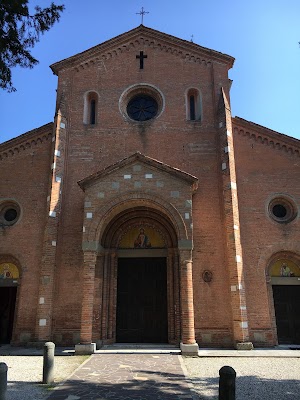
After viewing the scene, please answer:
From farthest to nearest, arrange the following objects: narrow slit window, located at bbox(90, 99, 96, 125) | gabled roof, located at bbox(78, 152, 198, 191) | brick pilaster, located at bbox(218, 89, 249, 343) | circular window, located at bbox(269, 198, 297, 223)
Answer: narrow slit window, located at bbox(90, 99, 96, 125) < circular window, located at bbox(269, 198, 297, 223) < gabled roof, located at bbox(78, 152, 198, 191) < brick pilaster, located at bbox(218, 89, 249, 343)

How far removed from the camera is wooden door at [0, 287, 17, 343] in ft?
46.0

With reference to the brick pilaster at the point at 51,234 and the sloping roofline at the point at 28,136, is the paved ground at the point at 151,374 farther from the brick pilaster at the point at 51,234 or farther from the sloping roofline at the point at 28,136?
the sloping roofline at the point at 28,136

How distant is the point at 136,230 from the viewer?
47.0ft

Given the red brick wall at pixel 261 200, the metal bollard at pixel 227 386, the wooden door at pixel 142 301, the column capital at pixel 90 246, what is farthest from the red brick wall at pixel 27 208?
the metal bollard at pixel 227 386

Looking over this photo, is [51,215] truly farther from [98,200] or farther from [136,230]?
[136,230]

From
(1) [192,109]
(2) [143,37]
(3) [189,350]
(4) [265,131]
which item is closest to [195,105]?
(1) [192,109]

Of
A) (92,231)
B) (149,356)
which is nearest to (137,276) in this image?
(92,231)

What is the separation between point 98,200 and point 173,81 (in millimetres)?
7034

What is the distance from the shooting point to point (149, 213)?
13977 mm

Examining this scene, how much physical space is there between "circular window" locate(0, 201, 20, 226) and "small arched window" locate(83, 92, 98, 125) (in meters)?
4.79

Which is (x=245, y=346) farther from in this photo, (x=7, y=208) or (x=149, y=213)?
(x=7, y=208)

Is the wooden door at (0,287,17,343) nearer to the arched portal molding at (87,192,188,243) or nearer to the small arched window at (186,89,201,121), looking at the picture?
the arched portal molding at (87,192,188,243)

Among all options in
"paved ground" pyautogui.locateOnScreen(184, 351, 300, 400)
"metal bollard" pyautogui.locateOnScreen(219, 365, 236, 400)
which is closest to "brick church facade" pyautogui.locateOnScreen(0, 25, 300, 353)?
"paved ground" pyautogui.locateOnScreen(184, 351, 300, 400)

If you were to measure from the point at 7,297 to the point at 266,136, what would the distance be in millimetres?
12745
